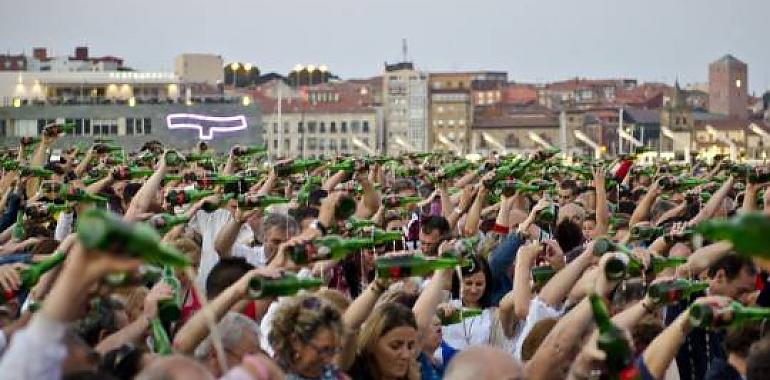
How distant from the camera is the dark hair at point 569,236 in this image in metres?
14.1

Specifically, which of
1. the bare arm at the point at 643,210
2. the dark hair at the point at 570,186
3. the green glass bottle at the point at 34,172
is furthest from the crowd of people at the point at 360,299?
the dark hair at the point at 570,186

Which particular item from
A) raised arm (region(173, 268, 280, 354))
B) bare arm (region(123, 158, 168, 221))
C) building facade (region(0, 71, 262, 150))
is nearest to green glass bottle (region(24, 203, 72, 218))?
bare arm (region(123, 158, 168, 221))

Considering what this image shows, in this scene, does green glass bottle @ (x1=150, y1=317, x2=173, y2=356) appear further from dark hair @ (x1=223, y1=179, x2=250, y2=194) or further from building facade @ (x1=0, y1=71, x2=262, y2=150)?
building facade @ (x1=0, y1=71, x2=262, y2=150)

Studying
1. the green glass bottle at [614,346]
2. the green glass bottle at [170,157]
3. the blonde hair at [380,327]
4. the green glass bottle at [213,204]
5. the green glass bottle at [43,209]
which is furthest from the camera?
the green glass bottle at [170,157]

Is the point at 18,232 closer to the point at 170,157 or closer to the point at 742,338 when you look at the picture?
the point at 170,157

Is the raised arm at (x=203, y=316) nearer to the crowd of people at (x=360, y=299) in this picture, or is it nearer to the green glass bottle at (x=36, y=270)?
the crowd of people at (x=360, y=299)

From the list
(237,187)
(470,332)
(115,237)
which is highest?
(115,237)

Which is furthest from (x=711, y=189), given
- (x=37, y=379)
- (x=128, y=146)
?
(x=128, y=146)

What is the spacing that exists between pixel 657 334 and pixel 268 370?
2.65 m

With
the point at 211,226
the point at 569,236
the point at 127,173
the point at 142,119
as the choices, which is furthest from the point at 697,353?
the point at 142,119

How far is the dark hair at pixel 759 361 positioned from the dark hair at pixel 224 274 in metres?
2.75

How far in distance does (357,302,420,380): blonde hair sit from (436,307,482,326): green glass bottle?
4.90ft

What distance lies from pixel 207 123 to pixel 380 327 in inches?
4307

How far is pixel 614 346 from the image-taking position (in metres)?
6.51
